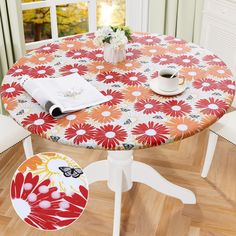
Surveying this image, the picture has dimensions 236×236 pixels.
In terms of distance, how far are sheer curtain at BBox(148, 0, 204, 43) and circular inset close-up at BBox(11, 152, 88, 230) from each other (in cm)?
200

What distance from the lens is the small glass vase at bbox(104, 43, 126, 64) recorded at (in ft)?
6.40

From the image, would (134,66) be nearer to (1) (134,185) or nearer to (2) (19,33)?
(1) (134,185)

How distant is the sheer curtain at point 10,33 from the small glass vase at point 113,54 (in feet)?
3.08

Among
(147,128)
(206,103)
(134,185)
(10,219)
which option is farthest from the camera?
(134,185)

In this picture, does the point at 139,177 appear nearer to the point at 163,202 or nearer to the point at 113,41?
the point at 163,202

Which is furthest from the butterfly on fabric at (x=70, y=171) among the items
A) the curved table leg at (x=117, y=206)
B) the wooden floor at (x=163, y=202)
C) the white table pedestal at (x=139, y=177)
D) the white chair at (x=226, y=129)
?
the white chair at (x=226, y=129)

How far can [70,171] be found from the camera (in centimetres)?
147

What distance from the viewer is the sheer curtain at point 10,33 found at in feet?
8.45

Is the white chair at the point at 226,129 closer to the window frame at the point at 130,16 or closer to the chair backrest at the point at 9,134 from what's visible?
the chair backrest at the point at 9,134

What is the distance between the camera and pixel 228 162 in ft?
8.50

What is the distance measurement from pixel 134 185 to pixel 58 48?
0.95 meters

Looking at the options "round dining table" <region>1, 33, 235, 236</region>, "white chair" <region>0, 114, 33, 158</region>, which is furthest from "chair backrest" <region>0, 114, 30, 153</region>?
"round dining table" <region>1, 33, 235, 236</region>

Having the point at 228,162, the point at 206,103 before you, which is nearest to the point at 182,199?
the point at 228,162

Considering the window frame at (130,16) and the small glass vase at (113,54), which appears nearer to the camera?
the small glass vase at (113,54)
